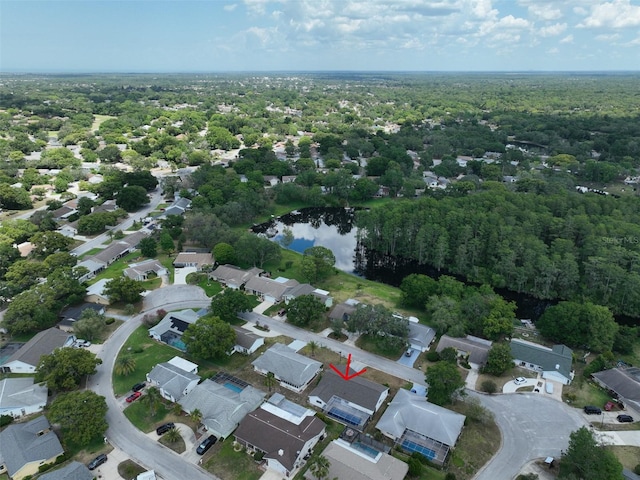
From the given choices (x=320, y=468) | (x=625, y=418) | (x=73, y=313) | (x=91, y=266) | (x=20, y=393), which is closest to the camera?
(x=320, y=468)

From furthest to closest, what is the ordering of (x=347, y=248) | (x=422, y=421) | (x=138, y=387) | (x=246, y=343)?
(x=347, y=248), (x=246, y=343), (x=138, y=387), (x=422, y=421)

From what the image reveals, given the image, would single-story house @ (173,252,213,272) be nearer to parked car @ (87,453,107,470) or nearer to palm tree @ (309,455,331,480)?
parked car @ (87,453,107,470)

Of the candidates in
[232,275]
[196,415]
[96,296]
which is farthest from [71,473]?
[232,275]

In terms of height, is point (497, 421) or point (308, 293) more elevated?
point (308, 293)

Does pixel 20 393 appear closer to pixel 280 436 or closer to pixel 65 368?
pixel 65 368

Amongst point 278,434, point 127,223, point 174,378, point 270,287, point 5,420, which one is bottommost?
point 5,420

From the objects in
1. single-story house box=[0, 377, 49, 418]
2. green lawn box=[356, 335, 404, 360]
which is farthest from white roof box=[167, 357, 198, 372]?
green lawn box=[356, 335, 404, 360]

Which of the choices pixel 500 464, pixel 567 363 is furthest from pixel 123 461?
pixel 567 363
